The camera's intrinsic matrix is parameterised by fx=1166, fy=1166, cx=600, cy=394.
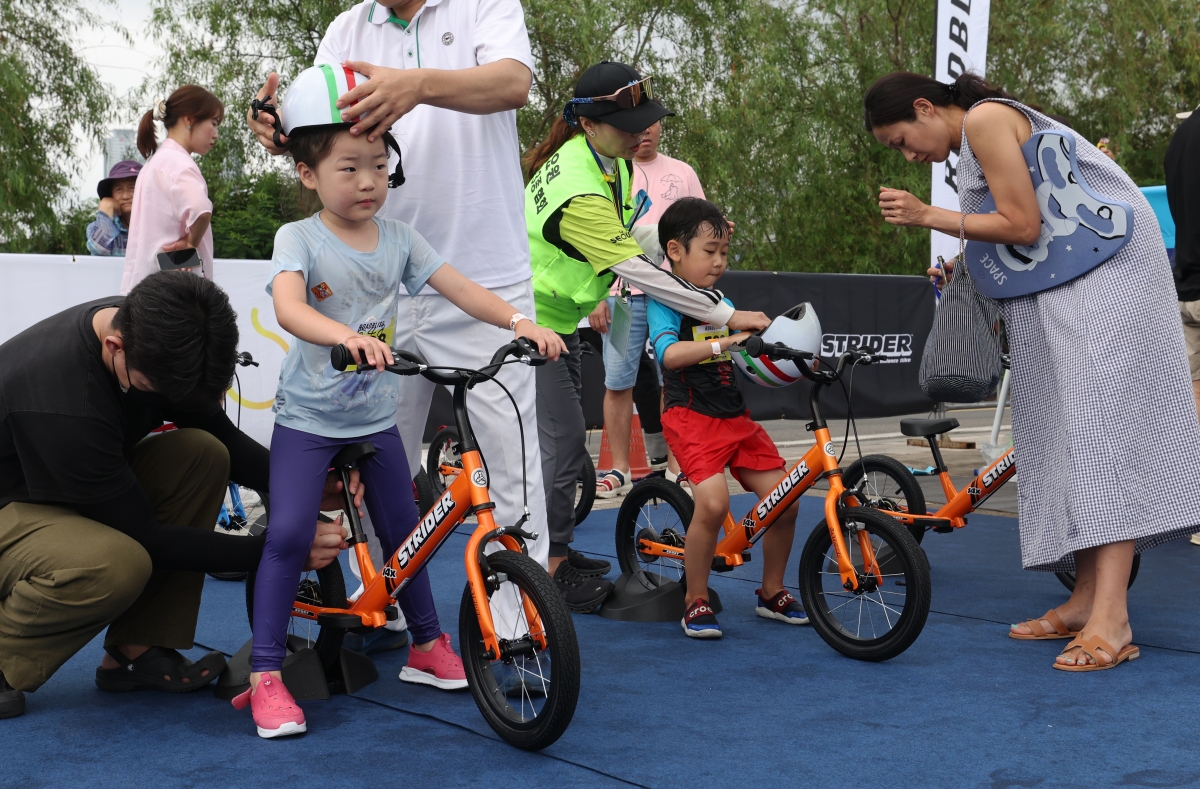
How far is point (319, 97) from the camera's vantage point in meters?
2.85

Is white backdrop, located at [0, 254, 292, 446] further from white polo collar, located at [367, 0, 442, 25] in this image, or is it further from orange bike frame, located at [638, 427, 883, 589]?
orange bike frame, located at [638, 427, 883, 589]

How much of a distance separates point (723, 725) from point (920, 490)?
6.97 feet

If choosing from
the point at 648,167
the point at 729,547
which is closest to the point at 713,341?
the point at 729,547

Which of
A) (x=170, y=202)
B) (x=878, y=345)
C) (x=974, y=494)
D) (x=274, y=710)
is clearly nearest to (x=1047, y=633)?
(x=974, y=494)

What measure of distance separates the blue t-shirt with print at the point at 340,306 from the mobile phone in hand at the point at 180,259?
230cm

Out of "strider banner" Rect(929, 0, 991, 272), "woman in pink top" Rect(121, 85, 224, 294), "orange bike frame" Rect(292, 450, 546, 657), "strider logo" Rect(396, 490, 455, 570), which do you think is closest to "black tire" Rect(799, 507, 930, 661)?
"orange bike frame" Rect(292, 450, 546, 657)

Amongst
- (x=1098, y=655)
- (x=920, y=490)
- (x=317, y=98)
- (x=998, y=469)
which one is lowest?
(x=1098, y=655)

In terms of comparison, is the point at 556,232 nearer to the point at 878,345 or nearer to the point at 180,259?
the point at 180,259

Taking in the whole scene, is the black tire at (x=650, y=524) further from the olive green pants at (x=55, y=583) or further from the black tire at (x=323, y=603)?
the olive green pants at (x=55, y=583)

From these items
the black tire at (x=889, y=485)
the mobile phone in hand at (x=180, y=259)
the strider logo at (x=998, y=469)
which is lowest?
the black tire at (x=889, y=485)

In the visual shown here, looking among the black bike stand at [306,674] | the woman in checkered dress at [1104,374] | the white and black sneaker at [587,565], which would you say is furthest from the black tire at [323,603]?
the woman in checkered dress at [1104,374]

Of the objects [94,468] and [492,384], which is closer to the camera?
[94,468]

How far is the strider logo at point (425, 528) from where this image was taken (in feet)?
9.46

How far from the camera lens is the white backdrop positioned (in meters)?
6.24
